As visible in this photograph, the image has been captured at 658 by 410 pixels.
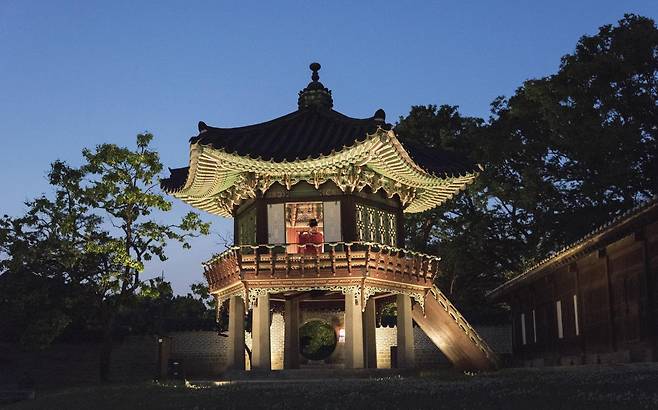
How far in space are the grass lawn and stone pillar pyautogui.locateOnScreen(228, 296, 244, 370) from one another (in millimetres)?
6383

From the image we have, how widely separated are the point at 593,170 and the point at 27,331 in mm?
23530

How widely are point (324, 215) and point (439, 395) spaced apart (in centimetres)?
1177

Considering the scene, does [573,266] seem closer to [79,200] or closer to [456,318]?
[456,318]

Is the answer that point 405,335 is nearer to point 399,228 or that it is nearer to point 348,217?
point 399,228

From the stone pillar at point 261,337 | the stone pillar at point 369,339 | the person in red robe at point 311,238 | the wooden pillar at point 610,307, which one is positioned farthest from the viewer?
the stone pillar at point 369,339

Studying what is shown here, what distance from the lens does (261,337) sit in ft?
83.9

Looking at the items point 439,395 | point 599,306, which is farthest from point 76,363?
point 439,395

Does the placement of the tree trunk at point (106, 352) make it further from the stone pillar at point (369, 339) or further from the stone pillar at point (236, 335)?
the stone pillar at point (369, 339)

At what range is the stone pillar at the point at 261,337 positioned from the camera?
25391 millimetres

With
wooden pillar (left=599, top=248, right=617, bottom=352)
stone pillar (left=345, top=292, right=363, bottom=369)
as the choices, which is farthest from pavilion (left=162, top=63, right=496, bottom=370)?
wooden pillar (left=599, top=248, right=617, bottom=352)

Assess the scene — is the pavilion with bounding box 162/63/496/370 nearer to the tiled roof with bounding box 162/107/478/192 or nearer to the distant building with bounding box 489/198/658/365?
the tiled roof with bounding box 162/107/478/192

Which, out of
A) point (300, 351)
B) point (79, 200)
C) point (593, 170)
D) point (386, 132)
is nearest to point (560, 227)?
point (593, 170)

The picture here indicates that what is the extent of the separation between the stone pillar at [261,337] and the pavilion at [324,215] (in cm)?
3

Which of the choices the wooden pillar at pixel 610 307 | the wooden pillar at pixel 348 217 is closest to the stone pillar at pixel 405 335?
the wooden pillar at pixel 348 217
